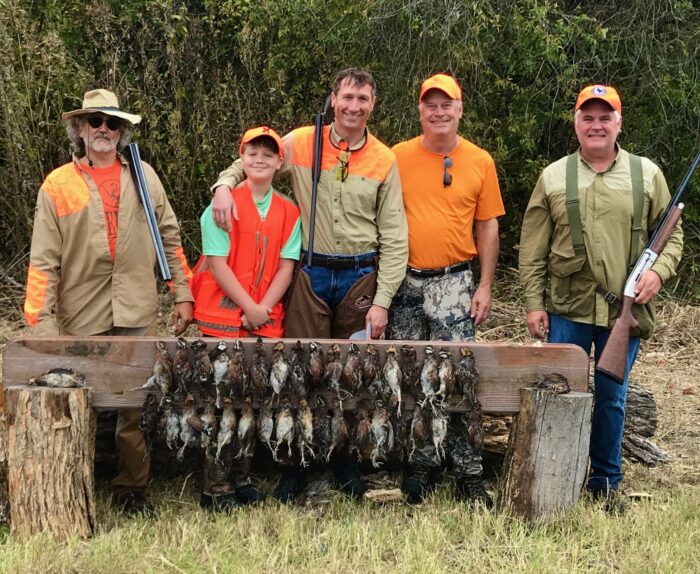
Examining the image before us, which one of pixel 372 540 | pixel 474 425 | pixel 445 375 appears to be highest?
pixel 445 375

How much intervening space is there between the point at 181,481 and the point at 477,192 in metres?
2.73

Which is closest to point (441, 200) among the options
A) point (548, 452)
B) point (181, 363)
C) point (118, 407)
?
point (548, 452)

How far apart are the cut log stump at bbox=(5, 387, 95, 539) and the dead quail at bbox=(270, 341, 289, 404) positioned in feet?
3.42

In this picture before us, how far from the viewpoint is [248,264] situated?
17.0 feet

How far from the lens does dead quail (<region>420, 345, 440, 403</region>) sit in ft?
15.6

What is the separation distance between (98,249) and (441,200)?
212 cm

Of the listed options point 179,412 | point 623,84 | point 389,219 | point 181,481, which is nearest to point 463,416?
point 389,219

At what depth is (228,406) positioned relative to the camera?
485cm

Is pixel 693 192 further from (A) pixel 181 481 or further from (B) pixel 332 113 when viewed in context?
(A) pixel 181 481

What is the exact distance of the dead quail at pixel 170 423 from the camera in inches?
187

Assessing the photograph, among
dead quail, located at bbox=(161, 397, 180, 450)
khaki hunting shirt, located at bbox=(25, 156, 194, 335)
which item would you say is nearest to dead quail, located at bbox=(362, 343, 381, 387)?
dead quail, located at bbox=(161, 397, 180, 450)

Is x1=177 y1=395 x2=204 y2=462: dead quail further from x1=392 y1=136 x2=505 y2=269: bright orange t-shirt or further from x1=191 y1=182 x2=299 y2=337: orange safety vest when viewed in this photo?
x1=392 y1=136 x2=505 y2=269: bright orange t-shirt

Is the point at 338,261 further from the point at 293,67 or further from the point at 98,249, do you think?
the point at 293,67

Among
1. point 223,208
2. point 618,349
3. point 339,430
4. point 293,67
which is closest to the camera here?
point 339,430
